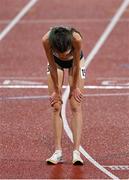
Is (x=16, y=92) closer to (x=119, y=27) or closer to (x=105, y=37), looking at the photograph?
(x=105, y=37)

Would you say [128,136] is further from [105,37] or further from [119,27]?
[119,27]

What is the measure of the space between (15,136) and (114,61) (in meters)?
6.16

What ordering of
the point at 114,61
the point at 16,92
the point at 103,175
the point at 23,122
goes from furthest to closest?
the point at 114,61
the point at 16,92
the point at 23,122
the point at 103,175

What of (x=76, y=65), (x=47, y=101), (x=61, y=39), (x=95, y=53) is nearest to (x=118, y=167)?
(x=76, y=65)

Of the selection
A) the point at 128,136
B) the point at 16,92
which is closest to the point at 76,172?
the point at 128,136

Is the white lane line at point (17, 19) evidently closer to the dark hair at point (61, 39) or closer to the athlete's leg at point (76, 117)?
the athlete's leg at point (76, 117)

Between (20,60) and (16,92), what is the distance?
2.96m

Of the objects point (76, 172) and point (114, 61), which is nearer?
point (76, 172)

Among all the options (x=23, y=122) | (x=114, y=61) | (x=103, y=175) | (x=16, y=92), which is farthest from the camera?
(x=114, y=61)

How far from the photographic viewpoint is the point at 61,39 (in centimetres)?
967

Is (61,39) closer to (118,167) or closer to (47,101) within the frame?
(118,167)

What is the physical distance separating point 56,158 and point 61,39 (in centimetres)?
154

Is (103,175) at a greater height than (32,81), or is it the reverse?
(103,175)

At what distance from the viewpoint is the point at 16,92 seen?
1484 cm
